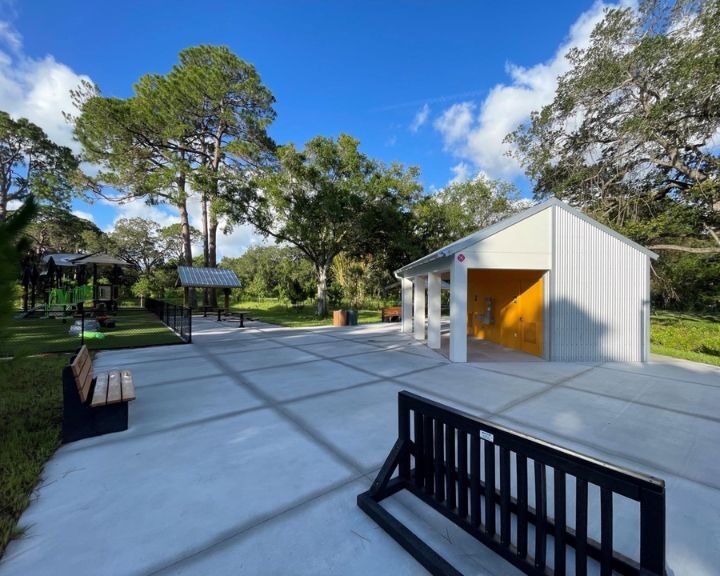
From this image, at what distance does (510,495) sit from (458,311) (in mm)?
5942

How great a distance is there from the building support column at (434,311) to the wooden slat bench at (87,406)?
7.76 m

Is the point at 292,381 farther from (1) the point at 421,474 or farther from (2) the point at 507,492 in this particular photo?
(2) the point at 507,492

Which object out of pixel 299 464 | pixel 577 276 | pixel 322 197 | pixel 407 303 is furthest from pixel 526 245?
pixel 322 197

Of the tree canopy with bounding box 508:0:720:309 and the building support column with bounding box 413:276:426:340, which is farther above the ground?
the tree canopy with bounding box 508:0:720:309

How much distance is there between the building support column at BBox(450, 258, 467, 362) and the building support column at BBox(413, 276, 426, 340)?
377 cm

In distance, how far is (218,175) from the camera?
20688 millimetres

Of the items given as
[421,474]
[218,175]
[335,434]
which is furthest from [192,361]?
[218,175]

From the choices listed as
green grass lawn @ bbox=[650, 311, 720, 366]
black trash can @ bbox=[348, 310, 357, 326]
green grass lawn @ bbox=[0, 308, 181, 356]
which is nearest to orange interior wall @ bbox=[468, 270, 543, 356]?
green grass lawn @ bbox=[650, 311, 720, 366]

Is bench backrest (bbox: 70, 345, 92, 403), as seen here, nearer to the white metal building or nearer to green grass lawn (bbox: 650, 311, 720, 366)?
the white metal building

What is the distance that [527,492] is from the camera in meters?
1.98

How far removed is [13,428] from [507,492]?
17.9 ft

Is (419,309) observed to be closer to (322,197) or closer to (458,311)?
(458,311)

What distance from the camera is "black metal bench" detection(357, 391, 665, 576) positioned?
4.63 ft

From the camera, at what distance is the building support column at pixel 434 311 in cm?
988
